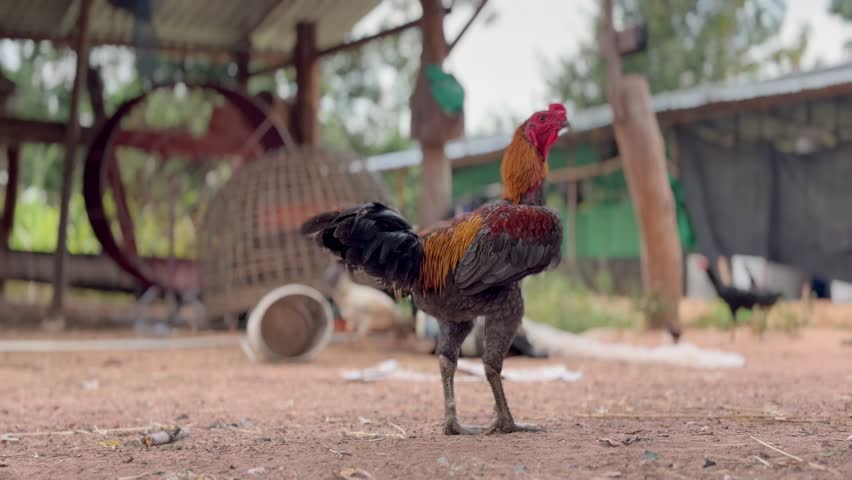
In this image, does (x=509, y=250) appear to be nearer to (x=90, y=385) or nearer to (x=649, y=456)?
(x=649, y=456)

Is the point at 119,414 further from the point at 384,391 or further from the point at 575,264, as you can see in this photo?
the point at 575,264

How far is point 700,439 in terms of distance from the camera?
3398 millimetres

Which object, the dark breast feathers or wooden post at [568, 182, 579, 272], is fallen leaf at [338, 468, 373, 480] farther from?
wooden post at [568, 182, 579, 272]

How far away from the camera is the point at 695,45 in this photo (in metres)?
20.7

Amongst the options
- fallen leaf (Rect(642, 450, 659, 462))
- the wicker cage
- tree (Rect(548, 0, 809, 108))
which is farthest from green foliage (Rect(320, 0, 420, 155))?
fallen leaf (Rect(642, 450, 659, 462))

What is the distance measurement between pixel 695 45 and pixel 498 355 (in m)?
18.6

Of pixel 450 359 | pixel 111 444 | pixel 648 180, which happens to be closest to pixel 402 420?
pixel 450 359

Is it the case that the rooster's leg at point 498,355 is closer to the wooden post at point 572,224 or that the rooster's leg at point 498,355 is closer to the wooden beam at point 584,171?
the wooden beam at point 584,171

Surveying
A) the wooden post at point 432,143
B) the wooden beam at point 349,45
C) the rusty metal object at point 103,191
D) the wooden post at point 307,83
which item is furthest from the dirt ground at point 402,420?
the wooden post at point 307,83

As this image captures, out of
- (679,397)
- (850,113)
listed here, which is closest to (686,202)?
(850,113)

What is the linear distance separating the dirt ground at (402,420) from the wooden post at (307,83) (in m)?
4.90

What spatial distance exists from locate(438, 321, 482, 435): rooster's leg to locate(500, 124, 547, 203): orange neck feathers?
0.72 metres

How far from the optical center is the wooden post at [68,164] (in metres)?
10.3

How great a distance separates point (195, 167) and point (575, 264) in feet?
29.0
